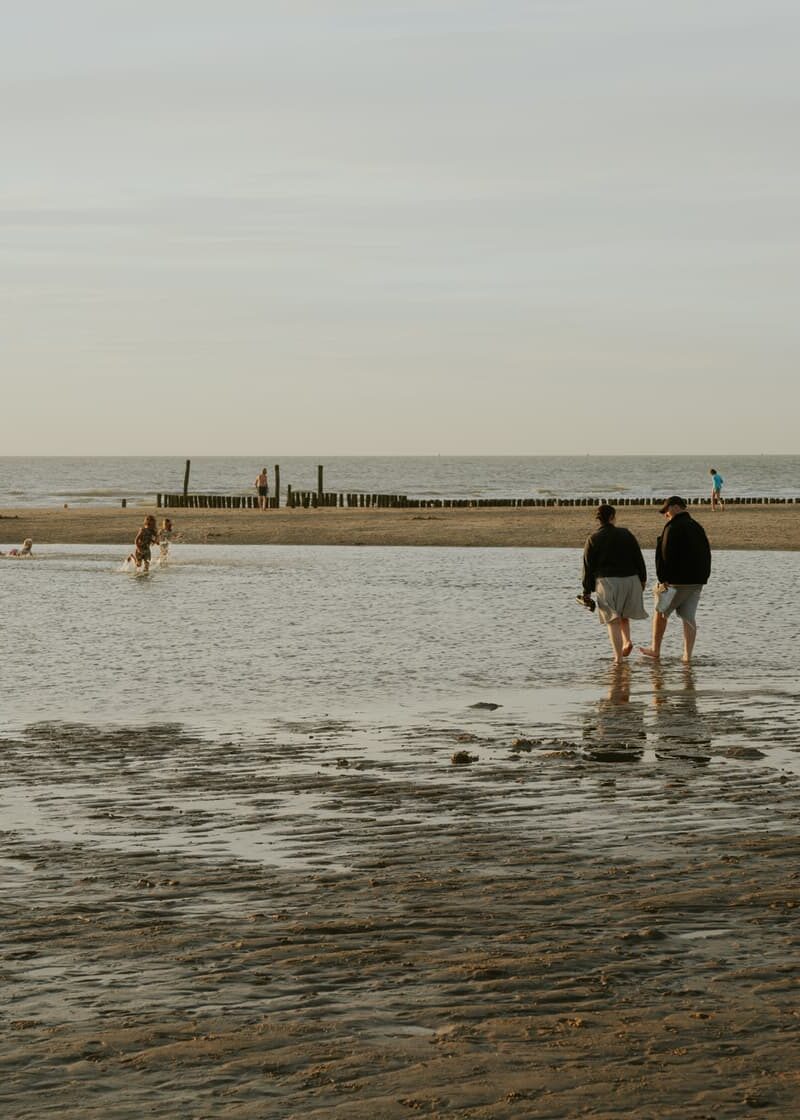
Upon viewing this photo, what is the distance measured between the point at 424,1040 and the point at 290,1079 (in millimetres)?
541

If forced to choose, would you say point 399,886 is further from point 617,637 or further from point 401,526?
point 401,526

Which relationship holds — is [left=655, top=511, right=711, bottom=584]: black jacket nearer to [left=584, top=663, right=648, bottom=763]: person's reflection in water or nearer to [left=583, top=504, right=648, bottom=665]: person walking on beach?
[left=583, top=504, right=648, bottom=665]: person walking on beach

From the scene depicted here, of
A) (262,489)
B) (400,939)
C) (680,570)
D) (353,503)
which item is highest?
(262,489)

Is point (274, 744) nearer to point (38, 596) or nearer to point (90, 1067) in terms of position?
point (90, 1067)

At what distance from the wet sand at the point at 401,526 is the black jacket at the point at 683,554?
79.1 ft

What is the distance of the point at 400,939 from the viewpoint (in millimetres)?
6270

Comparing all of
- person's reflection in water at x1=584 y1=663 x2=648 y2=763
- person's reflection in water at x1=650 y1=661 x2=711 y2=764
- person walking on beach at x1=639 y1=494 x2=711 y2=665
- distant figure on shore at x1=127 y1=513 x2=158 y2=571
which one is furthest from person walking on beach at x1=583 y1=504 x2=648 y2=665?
distant figure on shore at x1=127 y1=513 x2=158 y2=571

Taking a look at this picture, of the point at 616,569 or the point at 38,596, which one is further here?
the point at 38,596

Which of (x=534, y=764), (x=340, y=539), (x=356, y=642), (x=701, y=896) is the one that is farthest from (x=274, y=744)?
(x=340, y=539)

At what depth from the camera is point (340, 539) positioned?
44750 millimetres

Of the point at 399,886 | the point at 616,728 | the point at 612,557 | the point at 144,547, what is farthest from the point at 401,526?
the point at 399,886

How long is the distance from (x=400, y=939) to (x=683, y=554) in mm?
10763

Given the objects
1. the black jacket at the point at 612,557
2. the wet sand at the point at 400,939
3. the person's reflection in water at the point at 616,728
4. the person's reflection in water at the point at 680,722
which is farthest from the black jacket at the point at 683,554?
the wet sand at the point at 400,939

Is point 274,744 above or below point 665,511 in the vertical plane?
below
